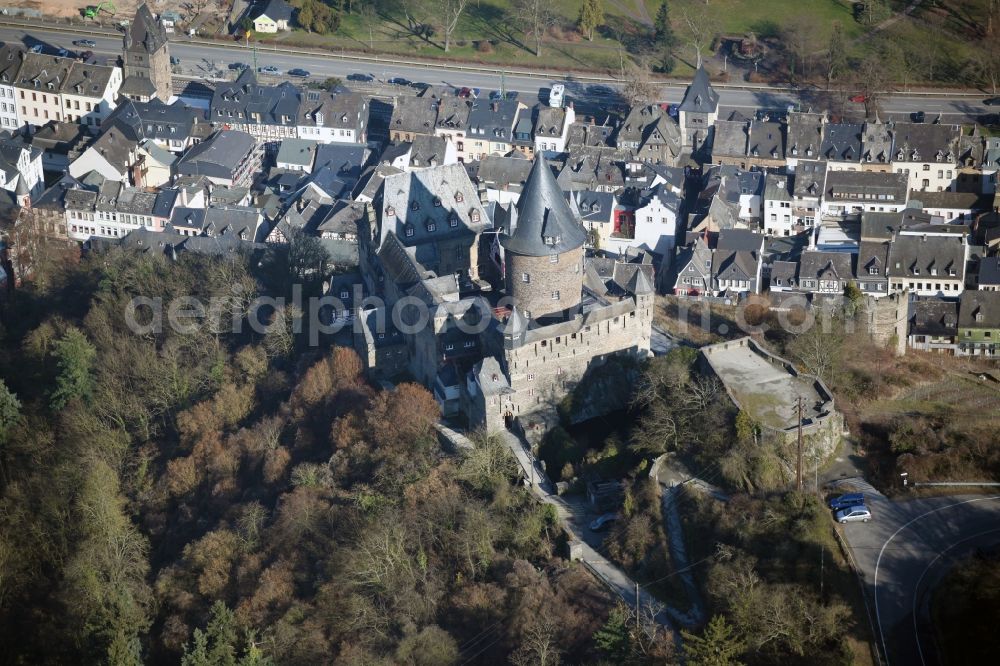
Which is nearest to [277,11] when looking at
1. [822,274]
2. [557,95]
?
[557,95]

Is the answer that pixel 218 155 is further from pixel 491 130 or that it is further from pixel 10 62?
pixel 10 62

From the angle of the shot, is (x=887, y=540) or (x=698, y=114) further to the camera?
(x=698, y=114)

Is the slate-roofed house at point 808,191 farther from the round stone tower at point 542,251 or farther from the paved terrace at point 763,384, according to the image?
the round stone tower at point 542,251

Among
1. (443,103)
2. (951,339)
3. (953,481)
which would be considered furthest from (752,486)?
(443,103)

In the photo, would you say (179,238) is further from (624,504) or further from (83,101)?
(624,504)

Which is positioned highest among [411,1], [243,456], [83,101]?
[411,1]

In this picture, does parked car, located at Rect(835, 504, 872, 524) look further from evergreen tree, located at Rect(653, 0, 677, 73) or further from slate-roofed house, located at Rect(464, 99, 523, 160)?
evergreen tree, located at Rect(653, 0, 677, 73)
